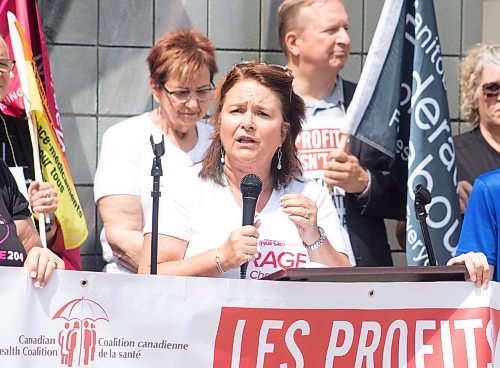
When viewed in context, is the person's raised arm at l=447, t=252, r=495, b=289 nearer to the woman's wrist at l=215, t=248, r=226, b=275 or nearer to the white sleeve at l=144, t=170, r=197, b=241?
the woman's wrist at l=215, t=248, r=226, b=275

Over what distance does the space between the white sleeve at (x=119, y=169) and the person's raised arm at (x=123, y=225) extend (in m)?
0.04

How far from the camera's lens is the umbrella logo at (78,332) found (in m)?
3.79

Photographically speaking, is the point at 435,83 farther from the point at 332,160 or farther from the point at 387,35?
the point at 332,160

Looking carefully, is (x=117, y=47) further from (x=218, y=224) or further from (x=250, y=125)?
(x=218, y=224)

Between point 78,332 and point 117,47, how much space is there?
325 cm

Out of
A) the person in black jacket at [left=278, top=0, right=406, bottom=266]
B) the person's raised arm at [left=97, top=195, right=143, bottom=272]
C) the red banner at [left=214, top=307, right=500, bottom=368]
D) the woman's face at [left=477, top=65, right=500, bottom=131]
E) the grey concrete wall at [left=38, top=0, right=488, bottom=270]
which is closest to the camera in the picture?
the red banner at [left=214, top=307, right=500, bottom=368]

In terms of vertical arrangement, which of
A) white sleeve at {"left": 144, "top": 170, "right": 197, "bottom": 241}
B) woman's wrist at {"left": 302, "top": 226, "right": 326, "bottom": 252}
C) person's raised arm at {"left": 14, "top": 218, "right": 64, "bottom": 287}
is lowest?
person's raised arm at {"left": 14, "top": 218, "right": 64, "bottom": 287}

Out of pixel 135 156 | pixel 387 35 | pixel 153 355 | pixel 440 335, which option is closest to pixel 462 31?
pixel 387 35

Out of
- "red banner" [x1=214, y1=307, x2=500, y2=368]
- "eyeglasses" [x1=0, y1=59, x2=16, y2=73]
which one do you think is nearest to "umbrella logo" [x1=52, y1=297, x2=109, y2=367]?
"red banner" [x1=214, y1=307, x2=500, y2=368]

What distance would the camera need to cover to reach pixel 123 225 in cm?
574

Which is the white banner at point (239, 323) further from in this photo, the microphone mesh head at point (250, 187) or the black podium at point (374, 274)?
the microphone mesh head at point (250, 187)

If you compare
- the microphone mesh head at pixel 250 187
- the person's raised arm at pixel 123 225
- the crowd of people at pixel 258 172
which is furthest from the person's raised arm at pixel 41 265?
the person's raised arm at pixel 123 225

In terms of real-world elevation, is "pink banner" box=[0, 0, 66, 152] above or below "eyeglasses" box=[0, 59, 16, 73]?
above

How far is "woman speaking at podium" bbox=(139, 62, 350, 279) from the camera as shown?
439 centimetres
